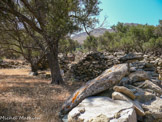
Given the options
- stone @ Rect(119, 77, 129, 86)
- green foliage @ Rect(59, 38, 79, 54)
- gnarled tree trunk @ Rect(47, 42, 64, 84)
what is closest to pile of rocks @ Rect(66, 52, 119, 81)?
green foliage @ Rect(59, 38, 79, 54)

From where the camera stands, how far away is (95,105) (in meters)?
2.92

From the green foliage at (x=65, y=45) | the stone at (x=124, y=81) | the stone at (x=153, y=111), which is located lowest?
the stone at (x=153, y=111)

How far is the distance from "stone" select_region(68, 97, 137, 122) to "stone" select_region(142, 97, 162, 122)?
1.86ft

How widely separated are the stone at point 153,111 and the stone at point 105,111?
22.3 inches

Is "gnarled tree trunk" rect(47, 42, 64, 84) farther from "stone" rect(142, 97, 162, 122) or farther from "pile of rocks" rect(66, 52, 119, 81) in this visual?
"stone" rect(142, 97, 162, 122)

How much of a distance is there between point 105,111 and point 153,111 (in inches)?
51.5

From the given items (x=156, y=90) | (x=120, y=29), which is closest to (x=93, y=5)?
(x=156, y=90)

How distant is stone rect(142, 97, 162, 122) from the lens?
2.90 meters

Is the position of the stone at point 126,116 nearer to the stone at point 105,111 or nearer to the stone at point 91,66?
the stone at point 105,111

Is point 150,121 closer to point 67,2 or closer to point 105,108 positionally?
point 105,108

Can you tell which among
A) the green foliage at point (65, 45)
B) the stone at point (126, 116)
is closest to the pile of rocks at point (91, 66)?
the green foliage at point (65, 45)

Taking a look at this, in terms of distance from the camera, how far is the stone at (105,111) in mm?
2379

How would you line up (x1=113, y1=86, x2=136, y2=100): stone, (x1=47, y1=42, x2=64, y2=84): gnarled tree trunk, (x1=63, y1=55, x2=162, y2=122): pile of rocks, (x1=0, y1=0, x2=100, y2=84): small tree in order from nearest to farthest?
(x1=63, y1=55, x2=162, y2=122): pile of rocks, (x1=113, y1=86, x2=136, y2=100): stone, (x1=0, y1=0, x2=100, y2=84): small tree, (x1=47, y1=42, x2=64, y2=84): gnarled tree trunk

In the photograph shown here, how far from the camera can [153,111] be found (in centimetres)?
297
